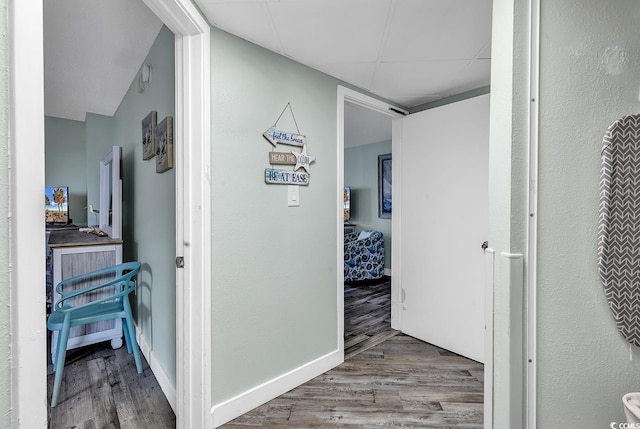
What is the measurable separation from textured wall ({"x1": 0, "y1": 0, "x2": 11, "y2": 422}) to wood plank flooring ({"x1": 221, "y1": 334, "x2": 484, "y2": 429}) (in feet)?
4.21

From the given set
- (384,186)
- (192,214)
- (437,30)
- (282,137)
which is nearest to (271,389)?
(192,214)

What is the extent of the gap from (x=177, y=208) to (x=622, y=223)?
1760mm

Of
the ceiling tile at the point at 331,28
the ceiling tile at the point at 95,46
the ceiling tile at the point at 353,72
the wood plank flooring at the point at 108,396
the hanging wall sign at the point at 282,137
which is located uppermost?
the ceiling tile at the point at 95,46

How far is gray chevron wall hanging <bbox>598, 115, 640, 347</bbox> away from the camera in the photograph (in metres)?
0.93

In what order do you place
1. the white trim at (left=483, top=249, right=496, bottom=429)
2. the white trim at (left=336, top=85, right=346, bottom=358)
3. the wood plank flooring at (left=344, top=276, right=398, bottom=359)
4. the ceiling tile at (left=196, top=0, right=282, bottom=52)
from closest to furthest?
1. the white trim at (left=483, top=249, right=496, bottom=429)
2. the ceiling tile at (left=196, top=0, right=282, bottom=52)
3. the white trim at (left=336, top=85, right=346, bottom=358)
4. the wood plank flooring at (left=344, top=276, right=398, bottom=359)

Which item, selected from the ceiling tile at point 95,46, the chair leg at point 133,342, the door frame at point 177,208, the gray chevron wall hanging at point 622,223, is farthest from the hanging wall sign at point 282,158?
Result: the chair leg at point 133,342

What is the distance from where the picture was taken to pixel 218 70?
1.55m

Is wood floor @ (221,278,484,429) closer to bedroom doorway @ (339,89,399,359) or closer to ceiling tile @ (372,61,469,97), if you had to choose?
bedroom doorway @ (339,89,399,359)

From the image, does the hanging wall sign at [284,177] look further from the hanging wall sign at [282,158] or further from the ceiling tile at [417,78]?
the ceiling tile at [417,78]

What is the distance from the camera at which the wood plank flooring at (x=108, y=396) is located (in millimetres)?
1605

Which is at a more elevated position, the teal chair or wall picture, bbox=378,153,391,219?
wall picture, bbox=378,153,391,219

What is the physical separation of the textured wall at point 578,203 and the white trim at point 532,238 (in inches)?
0.8

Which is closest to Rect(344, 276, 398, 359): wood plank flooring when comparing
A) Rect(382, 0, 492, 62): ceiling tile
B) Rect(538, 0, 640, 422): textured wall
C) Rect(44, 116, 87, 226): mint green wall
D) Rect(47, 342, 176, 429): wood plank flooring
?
Rect(47, 342, 176, 429): wood plank flooring

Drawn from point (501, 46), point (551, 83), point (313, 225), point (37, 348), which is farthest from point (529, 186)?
point (37, 348)
